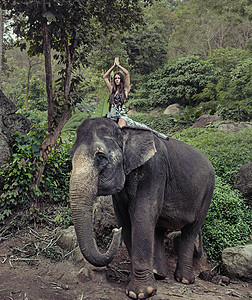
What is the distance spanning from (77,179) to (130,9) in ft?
18.1

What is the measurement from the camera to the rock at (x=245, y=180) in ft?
23.1

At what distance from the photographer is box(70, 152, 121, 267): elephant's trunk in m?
3.06

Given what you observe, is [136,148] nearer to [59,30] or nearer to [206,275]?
[206,275]

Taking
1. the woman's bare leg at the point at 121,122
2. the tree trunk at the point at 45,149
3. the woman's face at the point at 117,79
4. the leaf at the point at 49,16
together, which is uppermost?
the leaf at the point at 49,16

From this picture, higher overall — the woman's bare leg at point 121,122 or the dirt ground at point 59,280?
the woman's bare leg at point 121,122

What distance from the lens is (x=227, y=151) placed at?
8.48 meters

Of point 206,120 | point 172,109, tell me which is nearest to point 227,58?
point 172,109

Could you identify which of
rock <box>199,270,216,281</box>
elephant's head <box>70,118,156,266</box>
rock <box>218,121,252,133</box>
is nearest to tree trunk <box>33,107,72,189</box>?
elephant's head <box>70,118,156,266</box>

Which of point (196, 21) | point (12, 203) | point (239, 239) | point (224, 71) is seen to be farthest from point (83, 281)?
point (196, 21)

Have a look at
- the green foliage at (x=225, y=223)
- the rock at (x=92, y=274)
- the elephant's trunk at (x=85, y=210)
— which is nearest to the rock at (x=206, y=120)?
the green foliage at (x=225, y=223)

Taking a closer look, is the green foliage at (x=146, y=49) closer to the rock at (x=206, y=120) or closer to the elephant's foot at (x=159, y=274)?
the rock at (x=206, y=120)

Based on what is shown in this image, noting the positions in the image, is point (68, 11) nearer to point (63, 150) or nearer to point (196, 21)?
point (63, 150)

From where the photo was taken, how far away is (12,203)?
5.49m

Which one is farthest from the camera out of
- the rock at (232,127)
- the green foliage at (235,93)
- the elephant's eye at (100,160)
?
the green foliage at (235,93)
